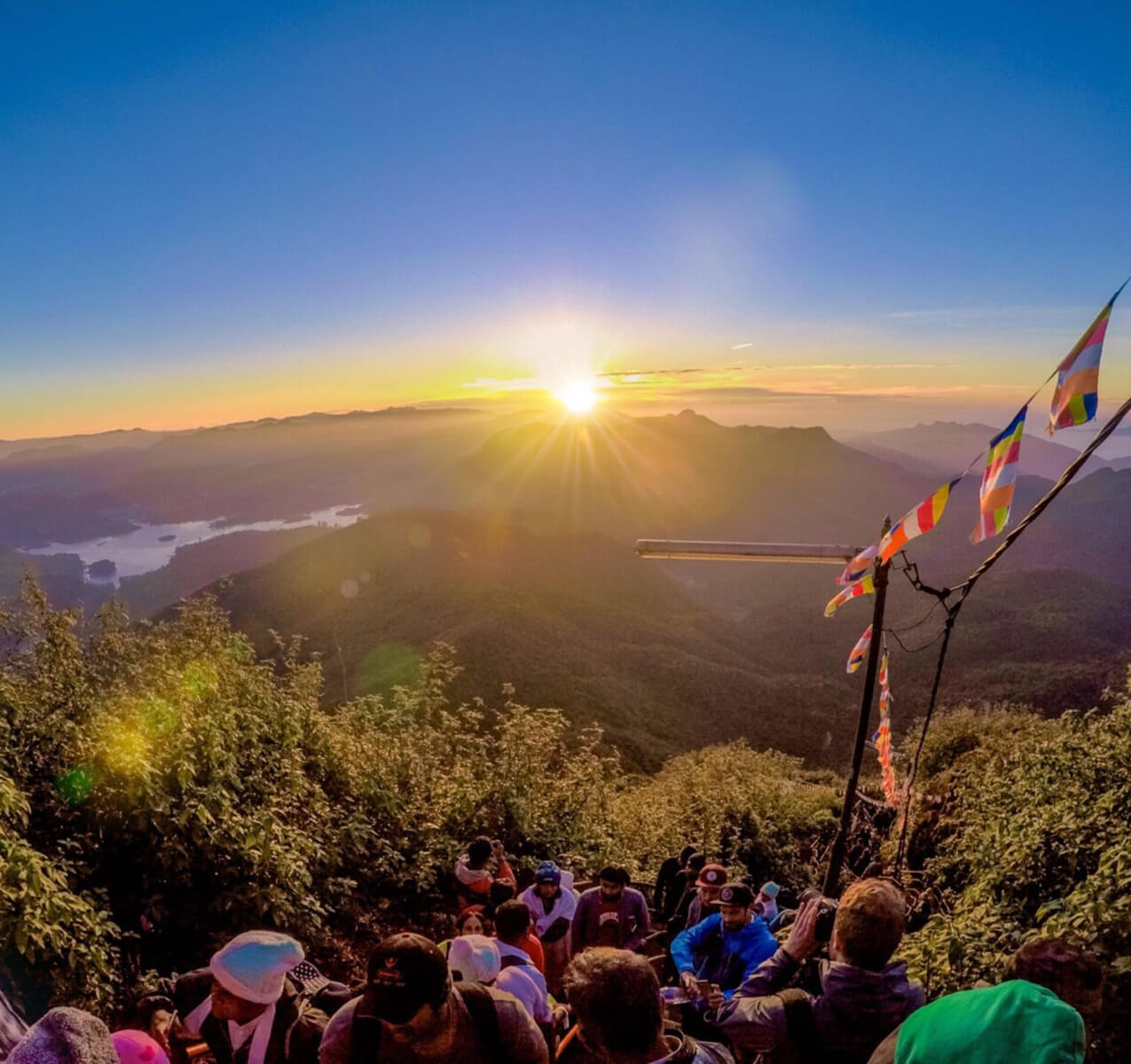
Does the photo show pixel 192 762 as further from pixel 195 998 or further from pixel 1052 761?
pixel 1052 761

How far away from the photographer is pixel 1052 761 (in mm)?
5836

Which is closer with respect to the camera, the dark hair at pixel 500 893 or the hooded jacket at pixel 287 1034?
the hooded jacket at pixel 287 1034

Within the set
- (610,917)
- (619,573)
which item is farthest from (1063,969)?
(619,573)

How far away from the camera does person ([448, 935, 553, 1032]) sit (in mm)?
3021

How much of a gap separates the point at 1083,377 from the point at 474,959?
4502 mm

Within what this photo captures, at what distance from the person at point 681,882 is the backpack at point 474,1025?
4.43 meters

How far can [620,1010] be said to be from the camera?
190 centimetres

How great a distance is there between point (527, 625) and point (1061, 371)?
61742 mm

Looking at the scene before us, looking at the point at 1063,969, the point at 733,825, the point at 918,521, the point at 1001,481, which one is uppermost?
the point at 1001,481

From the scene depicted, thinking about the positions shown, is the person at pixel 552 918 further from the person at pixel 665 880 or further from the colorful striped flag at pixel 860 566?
the colorful striped flag at pixel 860 566

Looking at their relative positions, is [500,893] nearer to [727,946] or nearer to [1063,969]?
[727,946]

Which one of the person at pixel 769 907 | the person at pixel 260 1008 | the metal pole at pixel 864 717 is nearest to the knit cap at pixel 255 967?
the person at pixel 260 1008

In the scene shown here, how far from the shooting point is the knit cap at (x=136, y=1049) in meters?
2.42

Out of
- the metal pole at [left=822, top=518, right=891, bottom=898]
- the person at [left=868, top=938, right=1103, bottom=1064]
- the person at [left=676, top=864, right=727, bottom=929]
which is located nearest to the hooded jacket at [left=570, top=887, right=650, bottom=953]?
the person at [left=676, top=864, right=727, bottom=929]
